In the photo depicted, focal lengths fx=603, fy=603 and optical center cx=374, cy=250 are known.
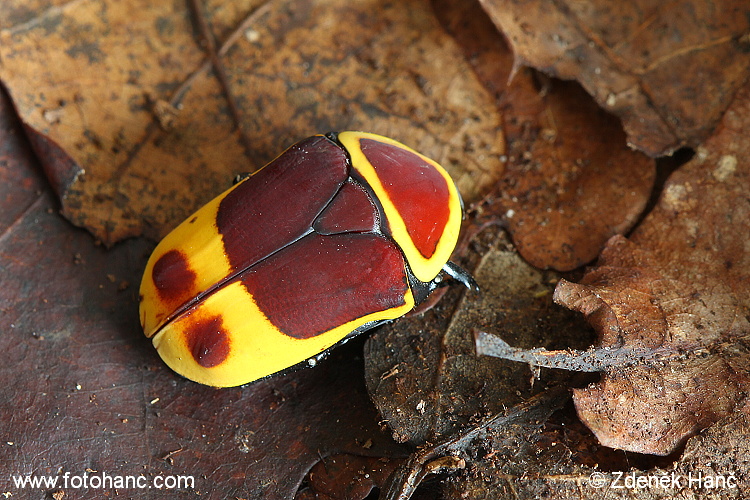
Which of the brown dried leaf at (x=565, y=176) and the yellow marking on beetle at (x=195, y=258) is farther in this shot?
the brown dried leaf at (x=565, y=176)

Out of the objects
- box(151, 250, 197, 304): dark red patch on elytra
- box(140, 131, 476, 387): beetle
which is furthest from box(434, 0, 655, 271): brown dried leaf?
box(151, 250, 197, 304): dark red patch on elytra

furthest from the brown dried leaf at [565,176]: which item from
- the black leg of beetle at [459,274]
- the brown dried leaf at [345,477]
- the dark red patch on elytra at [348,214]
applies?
the brown dried leaf at [345,477]

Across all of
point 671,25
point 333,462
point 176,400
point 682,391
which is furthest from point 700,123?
point 176,400

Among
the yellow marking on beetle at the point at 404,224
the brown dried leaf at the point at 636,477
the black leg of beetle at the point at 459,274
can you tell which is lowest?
the brown dried leaf at the point at 636,477

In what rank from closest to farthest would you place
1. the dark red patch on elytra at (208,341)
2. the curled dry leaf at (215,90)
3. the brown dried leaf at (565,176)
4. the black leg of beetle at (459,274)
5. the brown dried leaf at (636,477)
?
the brown dried leaf at (636,477) → the dark red patch on elytra at (208,341) → the black leg of beetle at (459,274) → the brown dried leaf at (565,176) → the curled dry leaf at (215,90)

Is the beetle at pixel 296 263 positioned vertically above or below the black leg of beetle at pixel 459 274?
above

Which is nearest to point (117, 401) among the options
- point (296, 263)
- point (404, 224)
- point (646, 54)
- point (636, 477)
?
point (296, 263)

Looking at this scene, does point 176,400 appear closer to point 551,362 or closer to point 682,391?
point 551,362

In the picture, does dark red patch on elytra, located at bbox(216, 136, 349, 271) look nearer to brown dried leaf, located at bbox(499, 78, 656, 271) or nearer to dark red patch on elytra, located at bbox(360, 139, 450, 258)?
dark red patch on elytra, located at bbox(360, 139, 450, 258)

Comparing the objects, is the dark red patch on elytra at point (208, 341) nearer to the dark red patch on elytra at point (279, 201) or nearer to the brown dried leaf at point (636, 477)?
the dark red patch on elytra at point (279, 201)
